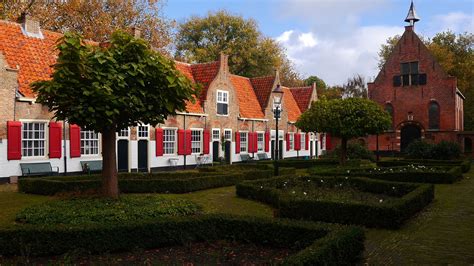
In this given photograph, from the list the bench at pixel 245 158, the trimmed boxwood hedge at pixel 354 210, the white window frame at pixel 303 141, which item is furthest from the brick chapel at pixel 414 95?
the trimmed boxwood hedge at pixel 354 210

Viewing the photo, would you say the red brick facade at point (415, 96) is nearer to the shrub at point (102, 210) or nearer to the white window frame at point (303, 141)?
the white window frame at point (303, 141)

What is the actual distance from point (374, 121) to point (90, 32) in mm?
23120

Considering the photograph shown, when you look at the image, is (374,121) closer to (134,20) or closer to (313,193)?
(313,193)

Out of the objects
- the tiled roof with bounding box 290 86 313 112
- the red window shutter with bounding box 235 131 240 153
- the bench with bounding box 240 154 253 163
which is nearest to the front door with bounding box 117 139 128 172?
the red window shutter with bounding box 235 131 240 153

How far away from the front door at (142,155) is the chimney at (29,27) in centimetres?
854

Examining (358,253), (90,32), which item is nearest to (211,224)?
(358,253)

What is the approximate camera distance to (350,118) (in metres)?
25.3

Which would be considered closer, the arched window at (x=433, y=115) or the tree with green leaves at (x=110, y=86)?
the tree with green leaves at (x=110, y=86)

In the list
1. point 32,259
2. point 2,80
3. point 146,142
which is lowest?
point 32,259

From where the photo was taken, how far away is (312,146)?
47.5 m

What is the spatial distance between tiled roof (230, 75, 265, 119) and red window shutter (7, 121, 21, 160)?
1877 cm

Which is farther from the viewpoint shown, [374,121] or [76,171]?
[374,121]

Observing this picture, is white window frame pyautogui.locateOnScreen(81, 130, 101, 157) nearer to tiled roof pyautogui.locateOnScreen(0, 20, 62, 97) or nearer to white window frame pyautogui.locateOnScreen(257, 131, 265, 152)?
tiled roof pyautogui.locateOnScreen(0, 20, 62, 97)

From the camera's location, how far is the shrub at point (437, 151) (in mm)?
31062
